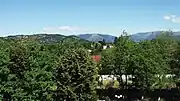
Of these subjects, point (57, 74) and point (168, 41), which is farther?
point (168, 41)

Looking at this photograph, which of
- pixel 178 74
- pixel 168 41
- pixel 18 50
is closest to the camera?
pixel 18 50

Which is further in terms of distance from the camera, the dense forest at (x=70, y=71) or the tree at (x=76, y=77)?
the dense forest at (x=70, y=71)

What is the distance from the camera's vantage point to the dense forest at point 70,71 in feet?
109

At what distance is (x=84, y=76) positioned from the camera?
108 ft

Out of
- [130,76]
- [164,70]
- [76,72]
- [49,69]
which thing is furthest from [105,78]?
[76,72]

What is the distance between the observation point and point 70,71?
3309 cm

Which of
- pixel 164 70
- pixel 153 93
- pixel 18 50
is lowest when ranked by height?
pixel 153 93

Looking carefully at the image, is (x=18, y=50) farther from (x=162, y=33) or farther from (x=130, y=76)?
(x=162, y=33)

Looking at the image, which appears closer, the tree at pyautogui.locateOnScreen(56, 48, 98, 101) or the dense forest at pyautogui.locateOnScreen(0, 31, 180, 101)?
the tree at pyautogui.locateOnScreen(56, 48, 98, 101)

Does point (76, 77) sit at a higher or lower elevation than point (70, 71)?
lower

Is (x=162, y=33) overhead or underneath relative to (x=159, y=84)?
overhead

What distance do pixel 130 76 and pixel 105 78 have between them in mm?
7133

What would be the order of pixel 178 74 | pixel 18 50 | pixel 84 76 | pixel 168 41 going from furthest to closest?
1. pixel 168 41
2. pixel 178 74
3. pixel 18 50
4. pixel 84 76

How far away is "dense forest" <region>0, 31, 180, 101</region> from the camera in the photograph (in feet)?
109
